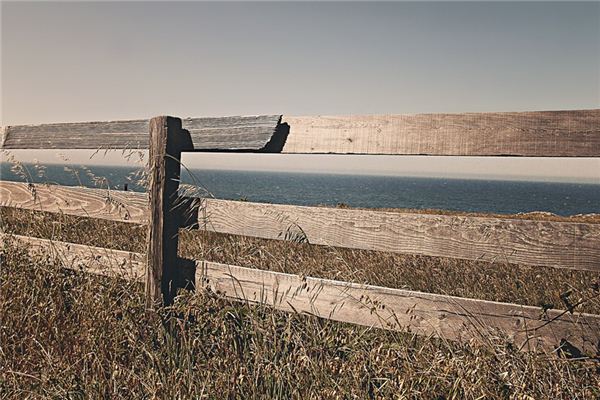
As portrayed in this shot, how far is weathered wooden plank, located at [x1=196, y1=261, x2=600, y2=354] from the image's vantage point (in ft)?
9.11

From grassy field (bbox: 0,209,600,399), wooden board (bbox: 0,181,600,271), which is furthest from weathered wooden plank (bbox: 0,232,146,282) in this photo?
wooden board (bbox: 0,181,600,271)

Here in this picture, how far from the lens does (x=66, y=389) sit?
106 inches

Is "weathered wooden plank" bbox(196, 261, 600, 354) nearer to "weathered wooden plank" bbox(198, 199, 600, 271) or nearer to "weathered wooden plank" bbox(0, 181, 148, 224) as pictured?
"weathered wooden plank" bbox(198, 199, 600, 271)

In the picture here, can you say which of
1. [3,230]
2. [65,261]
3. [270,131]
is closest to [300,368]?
[270,131]

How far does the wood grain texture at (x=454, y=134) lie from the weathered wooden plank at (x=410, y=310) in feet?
2.83

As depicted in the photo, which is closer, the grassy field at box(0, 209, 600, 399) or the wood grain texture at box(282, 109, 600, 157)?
the grassy field at box(0, 209, 600, 399)

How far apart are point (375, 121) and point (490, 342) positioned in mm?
1471

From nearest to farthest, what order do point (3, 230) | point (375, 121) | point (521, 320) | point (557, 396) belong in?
point (557, 396)
point (521, 320)
point (375, 121)
point (3, 230)

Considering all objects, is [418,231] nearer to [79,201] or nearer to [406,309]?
[406,309]

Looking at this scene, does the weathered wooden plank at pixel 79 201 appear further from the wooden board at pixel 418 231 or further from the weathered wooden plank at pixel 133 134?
the weathered wooden plank at pixel 133 134

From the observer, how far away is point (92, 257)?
448 centimetres

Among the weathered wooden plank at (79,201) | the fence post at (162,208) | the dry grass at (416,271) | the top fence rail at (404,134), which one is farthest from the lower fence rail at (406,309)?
the dry grass at (416,271)

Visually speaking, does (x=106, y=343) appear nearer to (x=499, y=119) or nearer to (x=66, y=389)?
(x=66, y=389)

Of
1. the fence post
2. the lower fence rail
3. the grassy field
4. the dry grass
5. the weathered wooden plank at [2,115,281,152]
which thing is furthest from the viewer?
the dry grass
